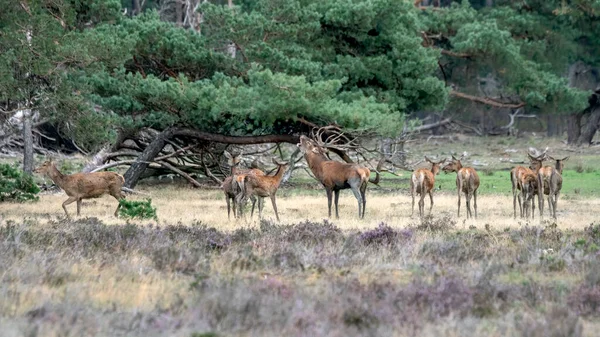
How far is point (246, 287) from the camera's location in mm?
10031

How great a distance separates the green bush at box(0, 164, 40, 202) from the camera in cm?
2219

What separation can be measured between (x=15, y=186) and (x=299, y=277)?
41.7 feet

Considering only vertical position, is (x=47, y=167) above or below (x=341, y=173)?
above

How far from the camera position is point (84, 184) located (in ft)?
64.7

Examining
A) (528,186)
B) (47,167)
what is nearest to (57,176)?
(47,167)

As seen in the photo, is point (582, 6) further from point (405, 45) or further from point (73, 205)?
point (73, 205)

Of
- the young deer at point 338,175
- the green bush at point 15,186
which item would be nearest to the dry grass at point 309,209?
the green bush at point 15,186

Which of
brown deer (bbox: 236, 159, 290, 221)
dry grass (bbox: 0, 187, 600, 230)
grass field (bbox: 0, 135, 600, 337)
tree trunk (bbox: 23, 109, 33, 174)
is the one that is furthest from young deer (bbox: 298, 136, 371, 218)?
tree trunk (bbox: 23, 109, 33, 174)

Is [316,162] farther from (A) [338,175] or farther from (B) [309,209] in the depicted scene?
(B) [309,209]

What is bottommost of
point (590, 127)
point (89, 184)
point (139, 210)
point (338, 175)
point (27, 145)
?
point (139, 210)

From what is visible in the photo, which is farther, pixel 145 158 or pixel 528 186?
pixel 145 158

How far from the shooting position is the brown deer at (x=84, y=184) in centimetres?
1967

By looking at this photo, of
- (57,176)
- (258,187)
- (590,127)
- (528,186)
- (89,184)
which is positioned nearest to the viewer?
(258,187)

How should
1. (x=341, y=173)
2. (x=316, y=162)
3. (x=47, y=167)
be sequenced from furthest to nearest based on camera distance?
(x=316, y=162), (x=47, y=167), (x=341, y=173)
